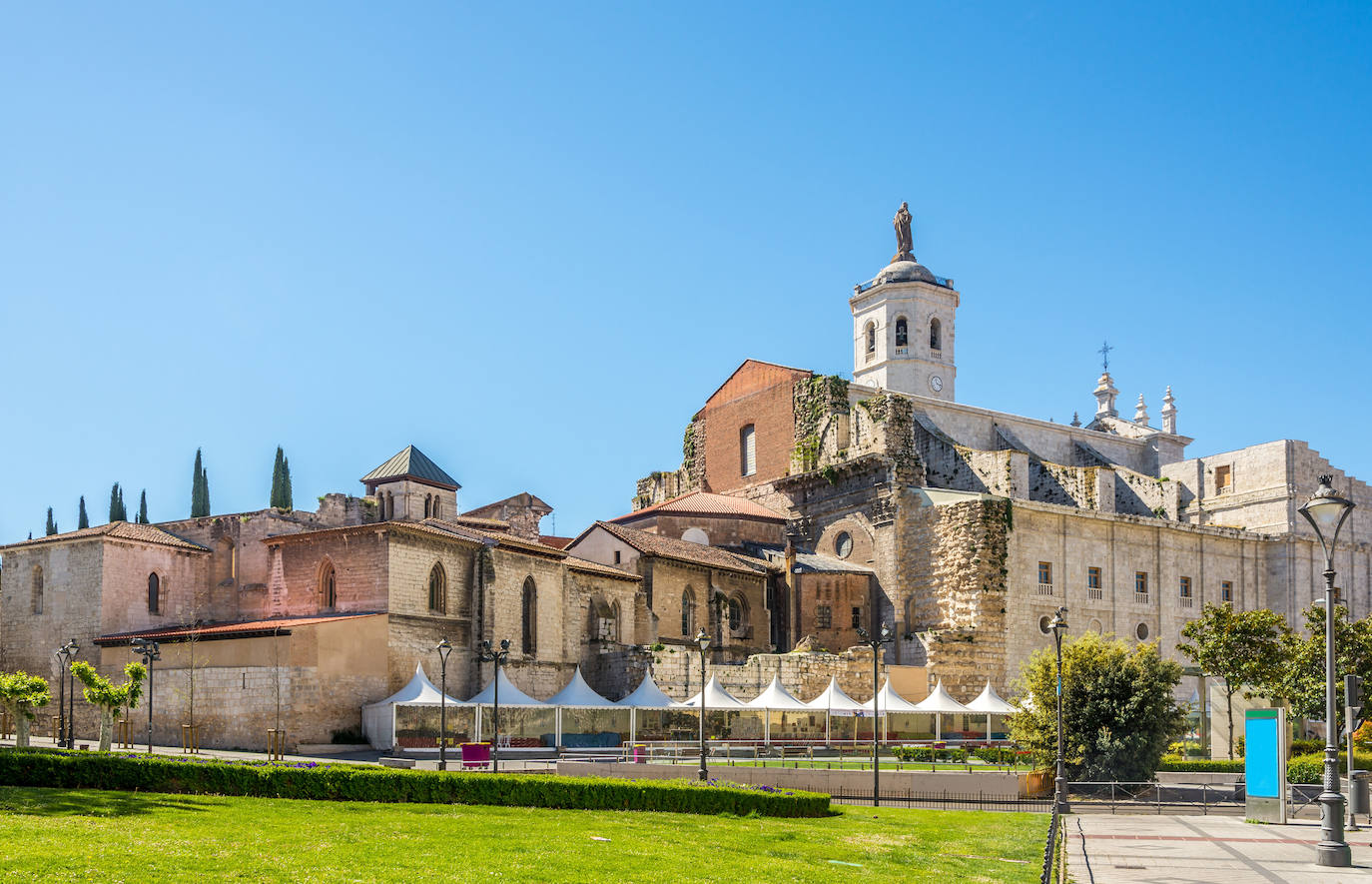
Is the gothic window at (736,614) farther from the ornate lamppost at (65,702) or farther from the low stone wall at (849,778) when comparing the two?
the ornate lamppost at (65,702)

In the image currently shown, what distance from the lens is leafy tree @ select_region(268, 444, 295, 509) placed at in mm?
77562

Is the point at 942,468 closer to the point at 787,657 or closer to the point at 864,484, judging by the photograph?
the point at 864,484

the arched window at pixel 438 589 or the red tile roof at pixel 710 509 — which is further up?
the red tile roof at pixel 710 509

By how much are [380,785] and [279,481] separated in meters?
57.4

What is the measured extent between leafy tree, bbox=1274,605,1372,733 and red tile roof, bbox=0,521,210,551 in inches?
1656

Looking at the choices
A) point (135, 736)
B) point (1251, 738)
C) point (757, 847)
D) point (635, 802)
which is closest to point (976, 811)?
point (1251, 738)

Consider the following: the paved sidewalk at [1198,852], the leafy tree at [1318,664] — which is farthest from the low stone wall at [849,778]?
the leafy tree at [1318,664]

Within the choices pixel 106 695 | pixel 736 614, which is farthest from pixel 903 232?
pixel 106 695

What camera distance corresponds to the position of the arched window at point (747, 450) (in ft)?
234

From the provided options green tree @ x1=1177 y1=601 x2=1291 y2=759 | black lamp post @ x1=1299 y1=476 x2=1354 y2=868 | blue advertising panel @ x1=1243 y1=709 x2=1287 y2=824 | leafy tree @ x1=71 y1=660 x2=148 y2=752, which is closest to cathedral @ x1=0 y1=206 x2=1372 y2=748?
leafy tree @ x1=71 y1=660 x2=148 y2=752

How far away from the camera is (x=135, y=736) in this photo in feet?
142

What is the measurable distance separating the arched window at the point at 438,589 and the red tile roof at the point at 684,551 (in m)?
10.1

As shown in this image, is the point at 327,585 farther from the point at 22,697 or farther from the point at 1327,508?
the point at 1327,508

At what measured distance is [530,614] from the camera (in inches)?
1996
